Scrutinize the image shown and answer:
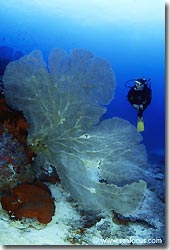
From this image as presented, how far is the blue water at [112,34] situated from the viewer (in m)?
3.17

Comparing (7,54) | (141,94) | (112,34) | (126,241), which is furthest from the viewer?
(7,54)

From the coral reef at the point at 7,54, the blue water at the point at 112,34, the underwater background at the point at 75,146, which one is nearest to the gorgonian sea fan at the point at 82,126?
the underwater background at the point at 75,146

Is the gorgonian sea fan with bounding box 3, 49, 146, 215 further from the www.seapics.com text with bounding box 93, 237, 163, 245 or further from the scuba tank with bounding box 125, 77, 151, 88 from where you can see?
the scuba tank with bounding box 125, 77, 151, 88

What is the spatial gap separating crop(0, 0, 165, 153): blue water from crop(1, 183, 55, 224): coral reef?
1165mm

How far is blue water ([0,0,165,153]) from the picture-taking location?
10.4 feet

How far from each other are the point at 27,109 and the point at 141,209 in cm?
172

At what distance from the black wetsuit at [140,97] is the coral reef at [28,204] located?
1352 mm

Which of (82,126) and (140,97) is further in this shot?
(140,97)

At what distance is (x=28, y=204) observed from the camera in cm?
300

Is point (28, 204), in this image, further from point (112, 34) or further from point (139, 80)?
point (112, 34)

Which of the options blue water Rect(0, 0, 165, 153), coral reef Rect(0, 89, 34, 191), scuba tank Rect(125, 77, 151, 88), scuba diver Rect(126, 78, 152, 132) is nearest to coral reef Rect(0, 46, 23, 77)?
blue water Rect(0, 0, 165, 153)

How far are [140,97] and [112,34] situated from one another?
0.86 metres

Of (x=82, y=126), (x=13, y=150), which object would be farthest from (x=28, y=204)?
(x=82, y=126)

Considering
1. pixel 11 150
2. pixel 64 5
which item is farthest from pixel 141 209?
pixel 64 5
